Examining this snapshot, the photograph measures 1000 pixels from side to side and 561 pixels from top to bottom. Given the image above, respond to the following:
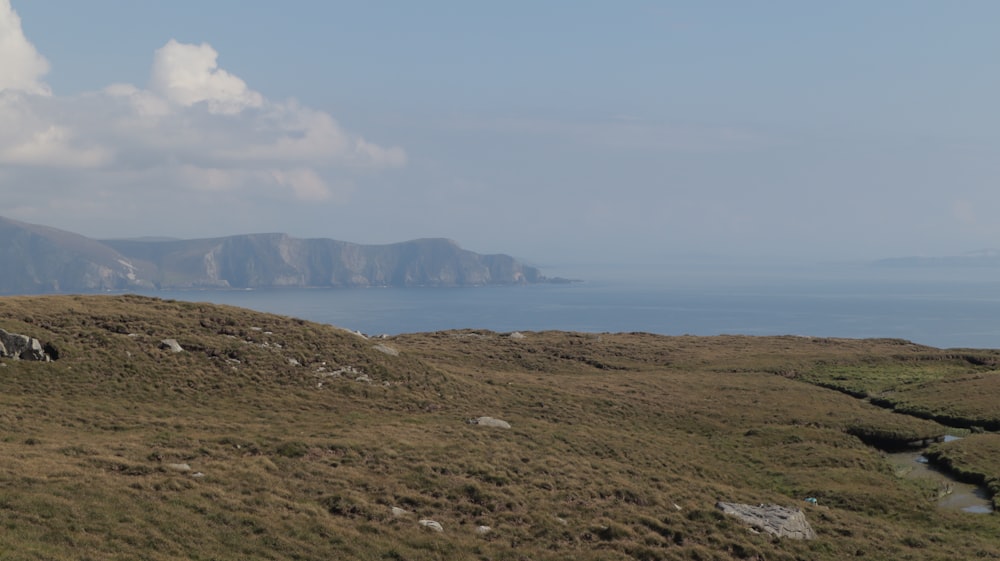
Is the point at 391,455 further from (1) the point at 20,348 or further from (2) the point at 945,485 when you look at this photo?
(2) the point at 945,485

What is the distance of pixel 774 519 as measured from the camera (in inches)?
1105

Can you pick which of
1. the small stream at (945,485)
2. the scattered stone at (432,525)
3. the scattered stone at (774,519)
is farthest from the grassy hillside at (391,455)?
the small stream at (945,485)

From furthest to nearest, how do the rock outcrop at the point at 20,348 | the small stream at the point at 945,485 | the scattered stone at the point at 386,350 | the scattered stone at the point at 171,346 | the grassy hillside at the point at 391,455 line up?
the scattered stone at the point at 386,350 → the scattered stone at the point at 171,346 → the rock outcrop at the point at 20,348 → the small stream at the point at 945,485 → the grassy hillside at the point at 391,455

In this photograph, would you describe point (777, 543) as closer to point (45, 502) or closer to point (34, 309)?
point (45, 502)

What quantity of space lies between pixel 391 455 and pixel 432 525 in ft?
23.9

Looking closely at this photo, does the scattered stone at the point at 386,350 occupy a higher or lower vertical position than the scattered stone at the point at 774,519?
higher

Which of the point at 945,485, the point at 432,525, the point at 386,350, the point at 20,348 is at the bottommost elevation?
the point at 945,485

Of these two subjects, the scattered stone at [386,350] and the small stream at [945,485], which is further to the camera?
the scattered stone at [386,350]

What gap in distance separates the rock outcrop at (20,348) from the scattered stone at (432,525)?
29231 millimetres

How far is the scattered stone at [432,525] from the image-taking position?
23.3 metres

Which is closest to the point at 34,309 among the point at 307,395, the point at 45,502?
the point at 307,395

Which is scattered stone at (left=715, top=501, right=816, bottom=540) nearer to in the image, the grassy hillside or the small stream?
the grassy hillside

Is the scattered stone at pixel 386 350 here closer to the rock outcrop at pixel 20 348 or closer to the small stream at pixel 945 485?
the rock outcrop at pixel 20 348

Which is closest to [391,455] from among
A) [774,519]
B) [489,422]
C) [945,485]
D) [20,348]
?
[489,422]
